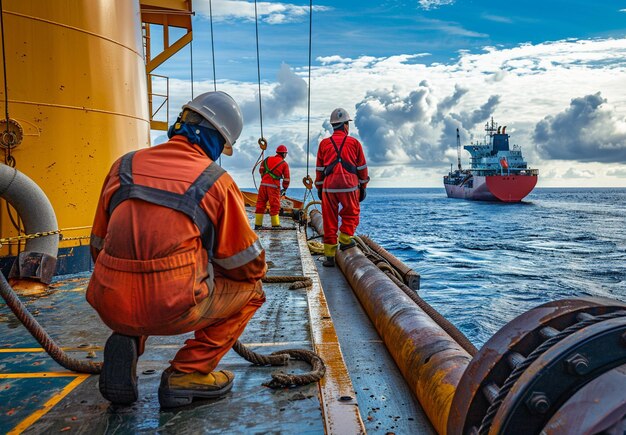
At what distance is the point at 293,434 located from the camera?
2.21 metres

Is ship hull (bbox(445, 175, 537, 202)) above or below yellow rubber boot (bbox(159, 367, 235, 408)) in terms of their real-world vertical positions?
below

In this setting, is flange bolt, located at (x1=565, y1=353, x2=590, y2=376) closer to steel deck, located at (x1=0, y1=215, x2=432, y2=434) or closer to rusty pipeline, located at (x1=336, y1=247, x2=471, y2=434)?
steel deck, located at (x1=0, y1=215, x2=432, y2=434)

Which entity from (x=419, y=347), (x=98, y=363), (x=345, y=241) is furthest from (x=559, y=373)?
(x=345, y=241)

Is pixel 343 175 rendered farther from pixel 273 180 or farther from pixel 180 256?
pixel 180 256

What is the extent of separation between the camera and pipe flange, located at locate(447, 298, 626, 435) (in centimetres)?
154

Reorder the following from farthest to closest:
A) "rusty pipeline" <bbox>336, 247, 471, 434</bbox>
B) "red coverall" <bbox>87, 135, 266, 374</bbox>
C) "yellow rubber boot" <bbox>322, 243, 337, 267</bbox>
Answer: "yellow rubber boot" <bbox>322, 243, 337, 267</bbox>
"rusty pipeline" <bbox>336, 247, 471, 434</bbox>
"red coverall" <bbox>87, 135, 266, 374</bbox>

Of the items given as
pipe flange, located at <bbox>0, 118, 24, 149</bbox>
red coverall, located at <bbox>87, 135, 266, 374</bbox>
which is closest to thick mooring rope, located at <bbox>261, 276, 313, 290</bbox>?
red coverall, located at <bbox>87, 135, 266, 374</bbox>

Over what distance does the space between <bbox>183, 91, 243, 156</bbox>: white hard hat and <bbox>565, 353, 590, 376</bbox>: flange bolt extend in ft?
5.75

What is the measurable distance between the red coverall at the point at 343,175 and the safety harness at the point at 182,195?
4299 mm

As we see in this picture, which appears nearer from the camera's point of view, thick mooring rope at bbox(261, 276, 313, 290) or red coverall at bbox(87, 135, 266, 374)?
red coverall at bbox(87, 135, 266, 374)

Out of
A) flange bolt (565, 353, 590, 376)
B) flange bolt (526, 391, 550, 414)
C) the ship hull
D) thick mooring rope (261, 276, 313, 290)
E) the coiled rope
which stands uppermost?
flange bolt (565, 353, 590, 376)

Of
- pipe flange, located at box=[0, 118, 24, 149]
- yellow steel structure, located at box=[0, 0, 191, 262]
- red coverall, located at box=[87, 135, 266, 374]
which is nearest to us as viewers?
red coverall, located at box=[87, 135, 266, 374]

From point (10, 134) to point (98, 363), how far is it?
3292mm

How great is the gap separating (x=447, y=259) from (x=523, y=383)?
16.2m
